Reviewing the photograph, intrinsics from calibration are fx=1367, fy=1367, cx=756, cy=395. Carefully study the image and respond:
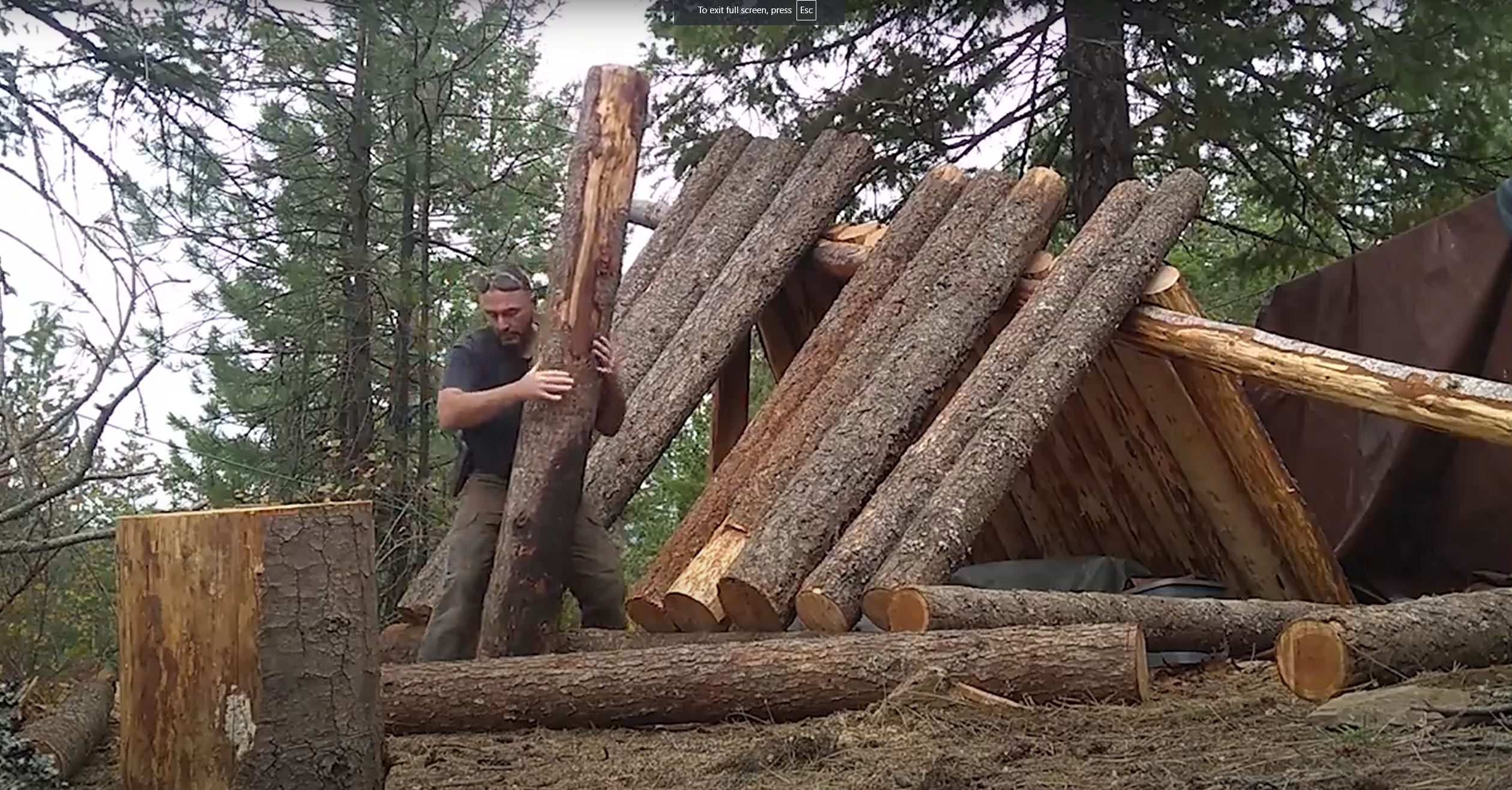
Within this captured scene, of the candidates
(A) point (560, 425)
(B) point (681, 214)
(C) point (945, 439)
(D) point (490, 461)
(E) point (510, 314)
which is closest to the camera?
(A) point (560, 425)

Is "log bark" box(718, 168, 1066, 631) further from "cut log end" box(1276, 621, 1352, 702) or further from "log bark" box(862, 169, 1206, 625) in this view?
"cut log end" box(1276, 621, 1352, 702)

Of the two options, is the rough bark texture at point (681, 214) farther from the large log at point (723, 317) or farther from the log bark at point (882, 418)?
the log bark at point (882, 418)

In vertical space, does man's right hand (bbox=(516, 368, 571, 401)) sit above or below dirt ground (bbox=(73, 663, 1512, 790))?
above

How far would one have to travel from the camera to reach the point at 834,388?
6.82 metres

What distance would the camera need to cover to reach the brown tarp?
7.38 metres

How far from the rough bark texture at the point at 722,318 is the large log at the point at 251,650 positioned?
10.5 feet

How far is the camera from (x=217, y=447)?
10906 mm

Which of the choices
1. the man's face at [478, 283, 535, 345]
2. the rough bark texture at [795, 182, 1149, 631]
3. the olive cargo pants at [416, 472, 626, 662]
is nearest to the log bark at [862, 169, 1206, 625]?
the rough bark texture at [795, 182, 1149, 631]

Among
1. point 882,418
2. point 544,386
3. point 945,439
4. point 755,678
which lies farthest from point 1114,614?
point 544,386

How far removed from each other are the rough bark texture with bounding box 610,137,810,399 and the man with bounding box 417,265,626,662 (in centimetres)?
151

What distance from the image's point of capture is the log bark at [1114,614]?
515 cm

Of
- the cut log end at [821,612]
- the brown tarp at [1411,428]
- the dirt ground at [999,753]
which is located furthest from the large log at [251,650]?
the brown tarp at [1411,428]

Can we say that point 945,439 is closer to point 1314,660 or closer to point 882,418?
point 882,418

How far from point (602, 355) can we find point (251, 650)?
2617 mm
